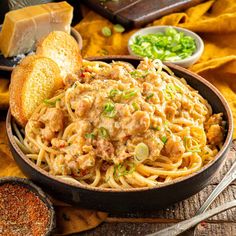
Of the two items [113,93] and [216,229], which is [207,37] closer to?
[113,93]

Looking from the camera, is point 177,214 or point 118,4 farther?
point 118,4

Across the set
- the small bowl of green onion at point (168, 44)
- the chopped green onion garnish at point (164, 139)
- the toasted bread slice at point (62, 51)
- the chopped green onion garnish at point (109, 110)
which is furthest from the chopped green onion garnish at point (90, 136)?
the small bowl of green onion at point (168, 44)

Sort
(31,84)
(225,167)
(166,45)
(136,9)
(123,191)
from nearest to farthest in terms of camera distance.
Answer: (123,191), (31,84), (225,167), (166,45), (136,9)

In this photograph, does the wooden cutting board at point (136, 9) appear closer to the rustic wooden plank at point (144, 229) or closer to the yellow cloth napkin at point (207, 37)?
the yellow cloth napkin at point (207, 37)

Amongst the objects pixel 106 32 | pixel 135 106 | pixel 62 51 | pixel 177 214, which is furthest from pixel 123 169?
pixel 106 32

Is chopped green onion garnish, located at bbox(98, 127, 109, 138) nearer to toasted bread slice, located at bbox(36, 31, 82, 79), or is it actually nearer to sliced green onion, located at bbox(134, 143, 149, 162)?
sliced green onion, located at bbox(134, 143, 149, 162)

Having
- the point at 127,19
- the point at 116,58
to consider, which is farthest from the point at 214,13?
the point at 116,58

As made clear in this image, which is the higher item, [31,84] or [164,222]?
[31,84]
